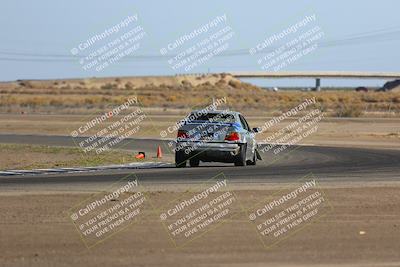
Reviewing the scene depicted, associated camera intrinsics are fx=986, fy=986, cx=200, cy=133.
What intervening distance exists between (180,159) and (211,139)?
0.99m

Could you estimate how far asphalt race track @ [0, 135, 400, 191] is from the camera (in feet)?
65.6

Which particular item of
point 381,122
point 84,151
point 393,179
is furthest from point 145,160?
point 381,122

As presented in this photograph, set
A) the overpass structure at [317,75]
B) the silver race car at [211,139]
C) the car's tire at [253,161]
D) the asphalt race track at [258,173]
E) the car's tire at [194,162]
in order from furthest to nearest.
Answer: the overpass structure at [317,75] < the car's tire at [253,161] < the car's tire at [194,162] < the silver race car at [211,139] < the asphalt race track at [258,173]

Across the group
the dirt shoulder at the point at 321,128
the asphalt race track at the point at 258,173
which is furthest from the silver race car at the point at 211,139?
the dirt shoulder at the point at 321,128

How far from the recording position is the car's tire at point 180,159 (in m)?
24.8

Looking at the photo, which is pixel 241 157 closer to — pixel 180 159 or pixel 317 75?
pixel 180 159

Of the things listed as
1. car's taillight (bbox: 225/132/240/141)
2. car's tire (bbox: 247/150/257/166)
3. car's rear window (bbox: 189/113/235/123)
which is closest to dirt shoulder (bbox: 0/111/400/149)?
car's tire (bbox: 247/150/257/166)

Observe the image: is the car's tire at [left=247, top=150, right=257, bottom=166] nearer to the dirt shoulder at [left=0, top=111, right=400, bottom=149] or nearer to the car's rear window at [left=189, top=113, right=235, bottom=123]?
the car's rear window at [left=189, top=113, right=235, bottom=123]

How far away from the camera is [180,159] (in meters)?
24.9

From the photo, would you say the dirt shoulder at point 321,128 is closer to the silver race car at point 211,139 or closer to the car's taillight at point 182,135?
the silver race car at point 211,139

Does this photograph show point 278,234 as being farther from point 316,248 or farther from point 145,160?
point 145,160

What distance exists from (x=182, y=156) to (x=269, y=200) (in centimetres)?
859

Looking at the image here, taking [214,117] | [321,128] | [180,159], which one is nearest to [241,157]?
[214,117]

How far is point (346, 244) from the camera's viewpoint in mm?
11984
